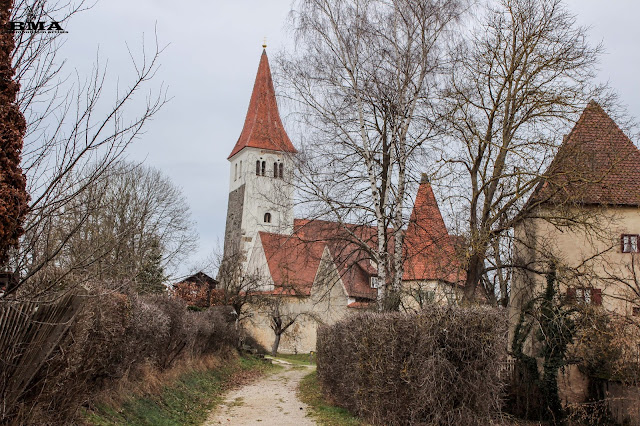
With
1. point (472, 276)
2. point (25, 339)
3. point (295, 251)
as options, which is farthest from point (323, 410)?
point (295, 251)

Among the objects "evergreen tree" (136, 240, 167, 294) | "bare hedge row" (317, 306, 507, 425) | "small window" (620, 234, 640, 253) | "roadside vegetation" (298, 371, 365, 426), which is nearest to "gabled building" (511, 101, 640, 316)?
A: "small window" (620, 234, 640, 253)

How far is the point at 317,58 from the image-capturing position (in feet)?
53.6

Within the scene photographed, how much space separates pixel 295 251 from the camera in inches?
1484

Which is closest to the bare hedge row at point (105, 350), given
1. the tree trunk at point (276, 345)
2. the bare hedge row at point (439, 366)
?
the bare hedge row at point (439, 366)

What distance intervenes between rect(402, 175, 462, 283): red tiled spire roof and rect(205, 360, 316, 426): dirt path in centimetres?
456

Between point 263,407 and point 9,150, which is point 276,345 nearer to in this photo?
point 263,407

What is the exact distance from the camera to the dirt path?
12.9 metres

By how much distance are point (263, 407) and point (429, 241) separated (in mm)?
6084

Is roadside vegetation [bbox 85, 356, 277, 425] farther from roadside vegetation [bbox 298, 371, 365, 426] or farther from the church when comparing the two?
the church

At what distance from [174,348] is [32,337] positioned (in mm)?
10057

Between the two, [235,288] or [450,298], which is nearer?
[450,298]

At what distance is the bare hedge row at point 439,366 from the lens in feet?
34.8

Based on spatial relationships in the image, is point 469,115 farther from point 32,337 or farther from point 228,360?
point 228,360

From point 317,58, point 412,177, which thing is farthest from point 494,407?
point 317,58
